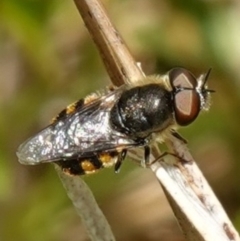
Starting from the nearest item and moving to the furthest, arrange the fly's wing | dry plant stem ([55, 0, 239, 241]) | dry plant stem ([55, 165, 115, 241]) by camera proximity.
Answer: dry plant stem ([55, 0, 239, 241]) < dry plant stem ([55, 165, 115, 241]) < the fly's wing

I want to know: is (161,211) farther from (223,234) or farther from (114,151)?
(223,234)

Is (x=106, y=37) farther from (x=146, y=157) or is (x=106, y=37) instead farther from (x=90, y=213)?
(x=90, y=213)

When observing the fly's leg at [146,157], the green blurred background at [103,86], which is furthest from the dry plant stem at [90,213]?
the green blurred background at [103,86]

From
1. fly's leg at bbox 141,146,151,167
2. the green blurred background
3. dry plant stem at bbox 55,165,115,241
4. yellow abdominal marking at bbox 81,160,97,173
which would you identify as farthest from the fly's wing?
the green blurred background

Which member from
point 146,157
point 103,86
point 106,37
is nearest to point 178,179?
point 146,157

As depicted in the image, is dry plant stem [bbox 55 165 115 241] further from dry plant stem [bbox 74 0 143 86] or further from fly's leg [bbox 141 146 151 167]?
dry plant stem [bbox 74 0 143 86]

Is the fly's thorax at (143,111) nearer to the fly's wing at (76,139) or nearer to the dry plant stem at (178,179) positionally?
the fly's wing at (76,139)
